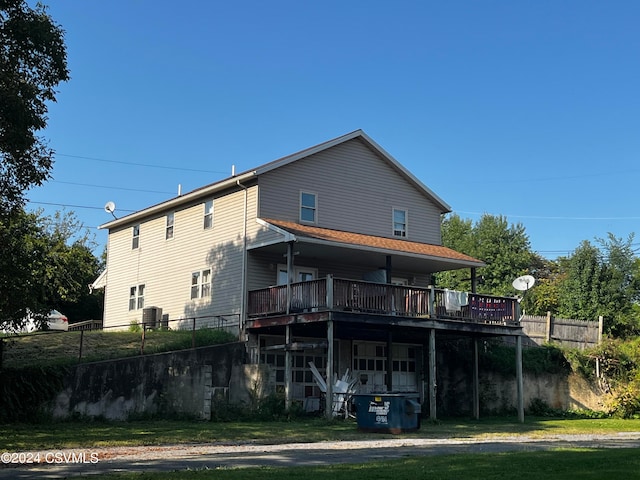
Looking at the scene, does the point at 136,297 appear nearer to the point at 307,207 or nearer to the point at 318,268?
the point at 318,268

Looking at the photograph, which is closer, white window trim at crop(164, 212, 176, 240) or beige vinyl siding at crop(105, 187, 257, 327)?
beige vinyl siding at crop(105, 187, 257, 327)

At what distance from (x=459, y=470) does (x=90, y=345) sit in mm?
17014

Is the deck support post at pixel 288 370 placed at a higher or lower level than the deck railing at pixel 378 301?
lower

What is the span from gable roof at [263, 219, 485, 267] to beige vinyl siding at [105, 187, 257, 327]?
7.27 ft

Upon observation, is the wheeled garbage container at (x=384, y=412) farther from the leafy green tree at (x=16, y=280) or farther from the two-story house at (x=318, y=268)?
the leafy green tree at (x=16, y=280)

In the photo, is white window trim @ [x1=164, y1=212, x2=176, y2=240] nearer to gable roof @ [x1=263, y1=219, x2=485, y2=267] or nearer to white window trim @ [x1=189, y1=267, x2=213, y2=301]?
white window trim @ [x1=189, y1=267, x2=213, y2=301]

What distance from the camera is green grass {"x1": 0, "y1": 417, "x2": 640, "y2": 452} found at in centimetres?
1667

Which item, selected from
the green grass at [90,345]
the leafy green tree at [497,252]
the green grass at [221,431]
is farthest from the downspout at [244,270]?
the leafy green tree at [497,252]

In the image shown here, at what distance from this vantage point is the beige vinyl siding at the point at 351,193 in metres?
A: 29.6

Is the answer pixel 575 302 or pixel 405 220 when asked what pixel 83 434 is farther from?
pixel 575 302

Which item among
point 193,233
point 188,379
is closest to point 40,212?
point 193,233

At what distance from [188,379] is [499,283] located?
40169 millimetres

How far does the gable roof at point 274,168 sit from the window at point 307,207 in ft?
4.85

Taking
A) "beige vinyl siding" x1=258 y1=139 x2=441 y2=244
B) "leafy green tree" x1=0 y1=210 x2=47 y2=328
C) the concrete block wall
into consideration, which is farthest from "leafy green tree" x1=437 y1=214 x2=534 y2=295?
"leafy green tree" x1=0 y1=210 x2=47 y2=328
